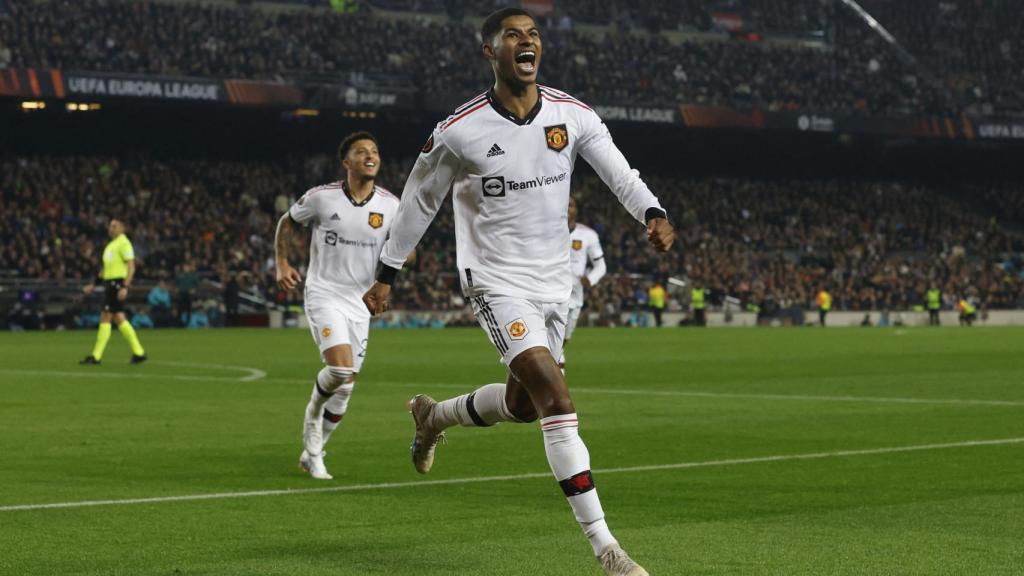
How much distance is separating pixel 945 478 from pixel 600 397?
328 inches

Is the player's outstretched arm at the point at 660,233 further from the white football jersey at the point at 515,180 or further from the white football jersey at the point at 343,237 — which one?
the white football jersey at the point at 343,237

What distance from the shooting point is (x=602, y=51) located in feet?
200

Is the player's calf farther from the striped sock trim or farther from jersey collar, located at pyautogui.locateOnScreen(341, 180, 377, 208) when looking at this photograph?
the striped sock trim

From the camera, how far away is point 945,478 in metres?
10.1

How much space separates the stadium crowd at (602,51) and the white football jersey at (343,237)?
38.3m

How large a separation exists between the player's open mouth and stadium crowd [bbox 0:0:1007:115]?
43.3 metres

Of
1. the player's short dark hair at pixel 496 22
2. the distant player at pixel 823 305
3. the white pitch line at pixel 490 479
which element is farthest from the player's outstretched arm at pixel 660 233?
the distant player at pixel 823 305

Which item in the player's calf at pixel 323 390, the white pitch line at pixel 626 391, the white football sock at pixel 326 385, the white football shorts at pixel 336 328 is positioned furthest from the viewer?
the white pitch line at pixel 626 391

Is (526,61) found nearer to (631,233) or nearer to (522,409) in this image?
(522,409)

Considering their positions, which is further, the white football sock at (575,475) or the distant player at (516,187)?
the distant player at (516,187)

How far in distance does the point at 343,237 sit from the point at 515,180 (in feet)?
16.2

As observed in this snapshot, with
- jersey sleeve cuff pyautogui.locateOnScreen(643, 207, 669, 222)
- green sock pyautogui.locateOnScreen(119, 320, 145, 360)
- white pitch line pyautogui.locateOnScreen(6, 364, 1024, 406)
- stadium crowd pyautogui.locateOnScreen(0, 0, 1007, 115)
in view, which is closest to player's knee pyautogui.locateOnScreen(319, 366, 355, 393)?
jersey sleeve cuff pyautogui.locateOnScreen(643, 207, 669, 222)

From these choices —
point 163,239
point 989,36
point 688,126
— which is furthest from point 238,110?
point 989,36

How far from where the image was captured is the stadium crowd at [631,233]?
47031 millimetres
